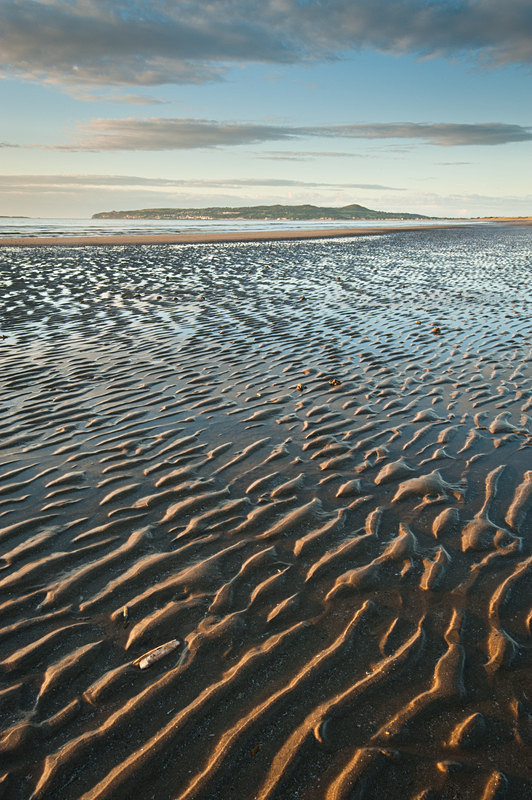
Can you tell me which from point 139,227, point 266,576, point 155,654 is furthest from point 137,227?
point 155,654

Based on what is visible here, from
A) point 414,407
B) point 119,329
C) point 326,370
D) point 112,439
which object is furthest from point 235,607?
point 119,329

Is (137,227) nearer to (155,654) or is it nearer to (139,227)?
(139,227)

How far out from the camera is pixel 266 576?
15.2 feet

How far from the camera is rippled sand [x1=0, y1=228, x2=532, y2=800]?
3045 millimetres

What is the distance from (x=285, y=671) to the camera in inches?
143

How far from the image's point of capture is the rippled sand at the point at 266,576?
3.04 meters

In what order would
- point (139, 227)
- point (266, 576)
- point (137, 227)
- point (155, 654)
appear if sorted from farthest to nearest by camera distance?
point (137, 227)
point (139, 227)
point (266, 576)
point (155, 654)

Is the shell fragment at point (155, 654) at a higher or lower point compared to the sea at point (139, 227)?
lower

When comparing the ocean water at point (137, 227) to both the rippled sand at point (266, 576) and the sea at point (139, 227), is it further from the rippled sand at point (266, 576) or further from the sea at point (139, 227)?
the rippled sand at point (266, 576)

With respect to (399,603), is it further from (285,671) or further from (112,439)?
(112,439)

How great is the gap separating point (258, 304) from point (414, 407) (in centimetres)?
1045

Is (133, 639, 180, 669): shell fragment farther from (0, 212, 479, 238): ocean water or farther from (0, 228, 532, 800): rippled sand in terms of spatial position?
(0, 212, 479, 238): ocean water

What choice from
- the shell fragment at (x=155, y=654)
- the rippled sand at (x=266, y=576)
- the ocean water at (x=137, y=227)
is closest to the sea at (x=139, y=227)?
the ocean water at (x=137, y=227)

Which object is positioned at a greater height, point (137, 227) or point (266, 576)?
point (137, 227)
